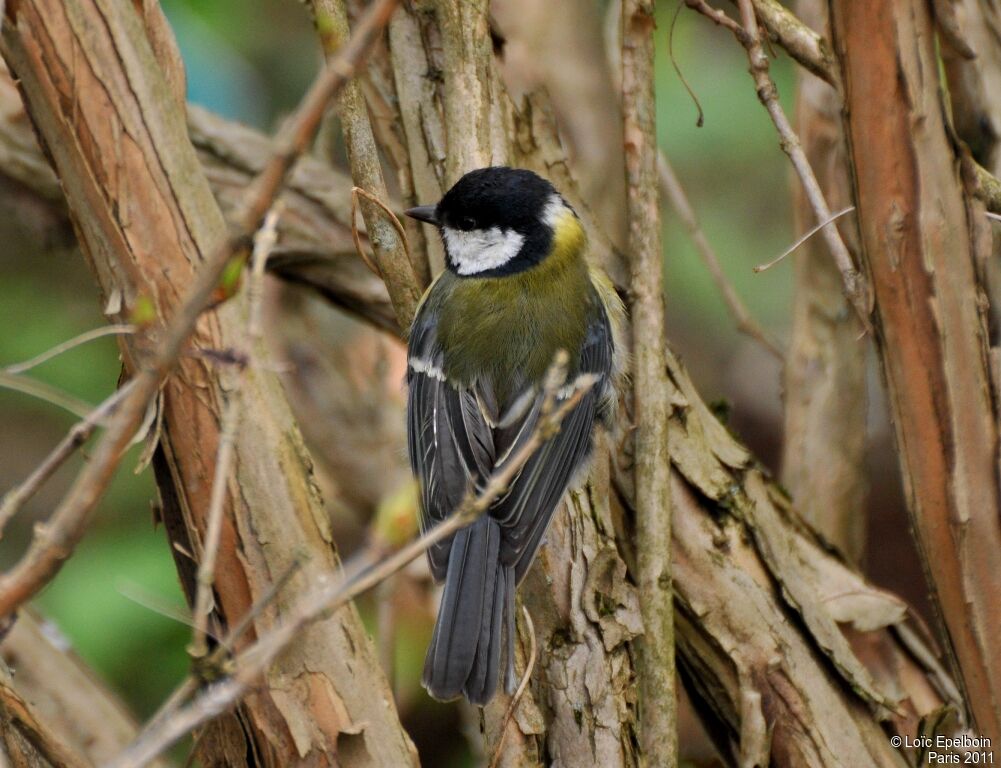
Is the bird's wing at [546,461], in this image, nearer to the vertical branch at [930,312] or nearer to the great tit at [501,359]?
the great tit at [501,359]

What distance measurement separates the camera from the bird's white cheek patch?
2.26 meters

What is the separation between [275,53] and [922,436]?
2.80 meters

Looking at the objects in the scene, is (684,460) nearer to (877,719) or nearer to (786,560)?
(786,560)

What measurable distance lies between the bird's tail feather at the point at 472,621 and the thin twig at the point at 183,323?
880 mm

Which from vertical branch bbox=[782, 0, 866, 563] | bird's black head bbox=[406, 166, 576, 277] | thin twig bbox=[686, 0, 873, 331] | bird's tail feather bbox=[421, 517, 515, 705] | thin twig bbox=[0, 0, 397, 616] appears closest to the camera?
thin twig bbox=[0, 0, 397, 616]

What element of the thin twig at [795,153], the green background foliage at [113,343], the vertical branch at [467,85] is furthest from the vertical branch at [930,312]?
the green background foliage at [113,343]

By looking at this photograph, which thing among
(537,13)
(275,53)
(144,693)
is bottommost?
(144,693)

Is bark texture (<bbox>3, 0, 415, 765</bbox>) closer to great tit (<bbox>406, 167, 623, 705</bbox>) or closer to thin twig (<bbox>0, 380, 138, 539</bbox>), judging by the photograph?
great tit (<bbox>406, 167, 623, 705</bbox>)

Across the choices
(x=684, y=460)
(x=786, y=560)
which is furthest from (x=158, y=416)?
(x=786, y=560)

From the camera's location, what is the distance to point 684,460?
2.15 metres

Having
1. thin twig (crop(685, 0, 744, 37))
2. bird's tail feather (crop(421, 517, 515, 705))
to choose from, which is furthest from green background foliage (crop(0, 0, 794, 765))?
thin twig (crop(685, 0, 744, 37))

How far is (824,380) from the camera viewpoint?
8.82 feet

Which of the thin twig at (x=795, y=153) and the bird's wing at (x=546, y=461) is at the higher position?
the thin twig at (x=795, y=153)

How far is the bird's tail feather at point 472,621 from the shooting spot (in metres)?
1.75
